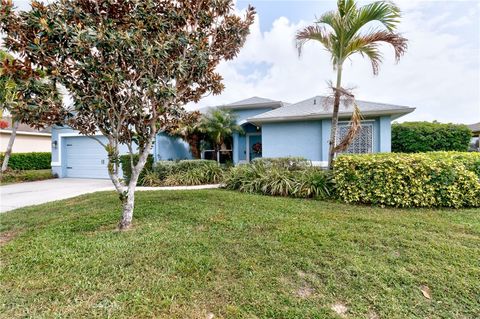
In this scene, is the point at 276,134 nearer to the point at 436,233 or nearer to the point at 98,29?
the point at 436,233

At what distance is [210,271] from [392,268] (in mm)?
2506

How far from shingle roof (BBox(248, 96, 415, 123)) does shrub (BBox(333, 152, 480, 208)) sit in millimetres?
3341

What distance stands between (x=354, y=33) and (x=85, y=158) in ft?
51.0

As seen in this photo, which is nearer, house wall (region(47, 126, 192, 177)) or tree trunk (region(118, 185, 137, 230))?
tree trunk (region(118, 185, 137, 230))

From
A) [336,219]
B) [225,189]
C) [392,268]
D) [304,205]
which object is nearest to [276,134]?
[225,189]

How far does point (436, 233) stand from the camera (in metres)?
4.38

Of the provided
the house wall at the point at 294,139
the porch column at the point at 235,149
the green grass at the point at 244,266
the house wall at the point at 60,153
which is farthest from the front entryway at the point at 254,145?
the house wall at the point at 60,153

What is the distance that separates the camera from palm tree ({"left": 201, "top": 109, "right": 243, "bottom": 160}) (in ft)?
43.1

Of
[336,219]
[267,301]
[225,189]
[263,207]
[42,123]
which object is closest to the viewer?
[267,301]

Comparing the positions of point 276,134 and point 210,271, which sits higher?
point 276,134

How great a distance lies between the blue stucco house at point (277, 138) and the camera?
10516mm

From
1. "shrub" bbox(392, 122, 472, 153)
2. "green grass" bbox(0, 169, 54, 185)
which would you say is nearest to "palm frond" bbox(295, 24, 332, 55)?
"shrub" bbox(392, 122, 472, 153)

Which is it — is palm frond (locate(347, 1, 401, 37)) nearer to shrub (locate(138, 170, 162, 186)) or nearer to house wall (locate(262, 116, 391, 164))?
house wall (locate(262, 116, 391, 164))

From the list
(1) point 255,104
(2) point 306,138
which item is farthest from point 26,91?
(1) point 255,104
